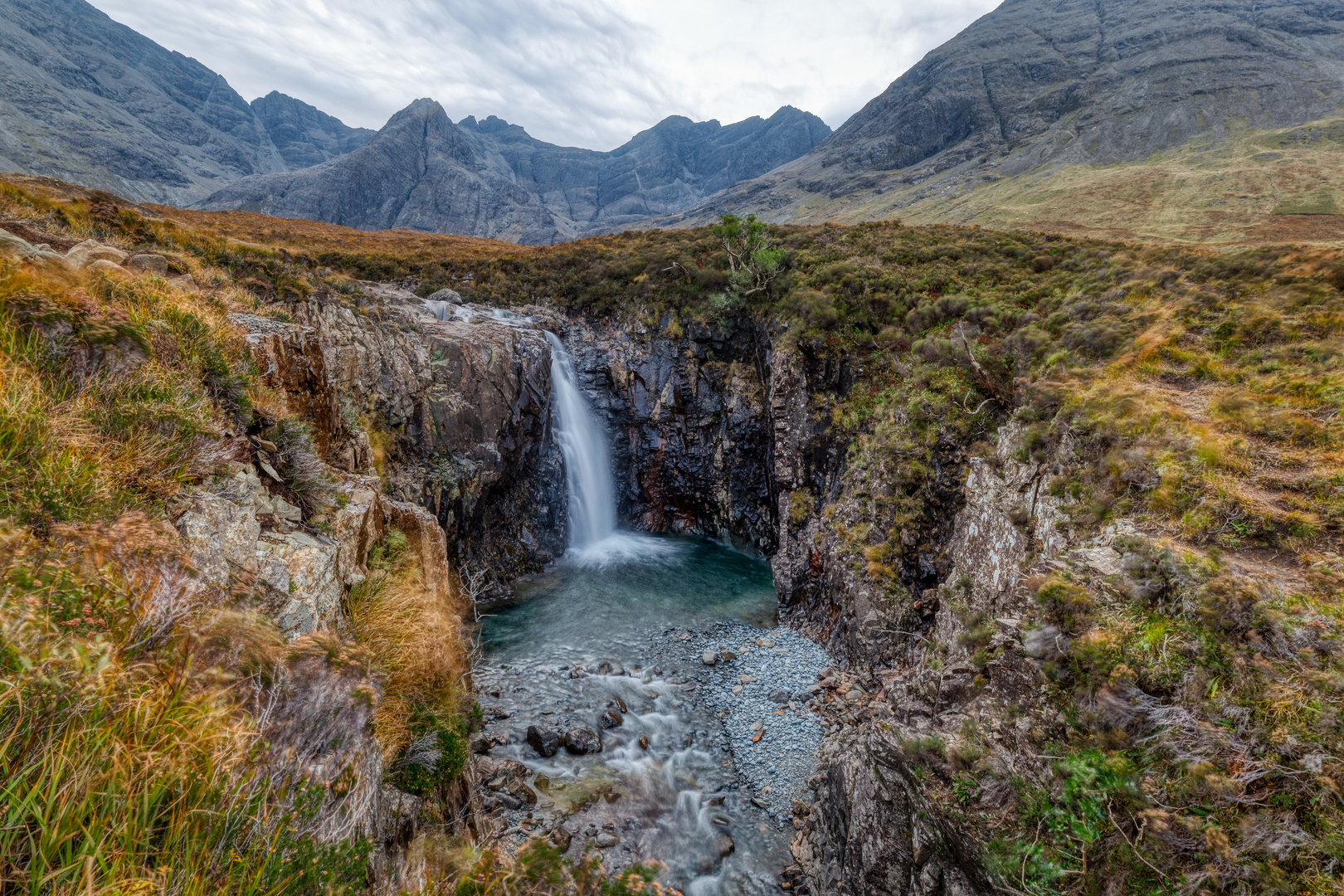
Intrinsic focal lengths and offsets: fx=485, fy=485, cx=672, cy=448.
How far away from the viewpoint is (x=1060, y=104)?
95.9m

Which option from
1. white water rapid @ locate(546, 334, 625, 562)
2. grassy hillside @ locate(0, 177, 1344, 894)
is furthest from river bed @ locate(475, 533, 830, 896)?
white water rapid @ locate(546, 334, 625, 562)

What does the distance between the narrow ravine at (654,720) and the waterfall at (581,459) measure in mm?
3917

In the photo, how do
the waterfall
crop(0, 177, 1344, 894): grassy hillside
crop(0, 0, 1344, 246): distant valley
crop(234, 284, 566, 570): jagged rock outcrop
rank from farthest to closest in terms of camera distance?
crop(0, 0, 1344, 246): distant valley, the waterfall, crop(234, 284, 566, 570): jagged rock outcrop, crop(0, 177, 1344, 894): grassy hillside

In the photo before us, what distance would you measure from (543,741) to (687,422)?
1680 cm

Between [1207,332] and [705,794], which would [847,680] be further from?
[1207,332]

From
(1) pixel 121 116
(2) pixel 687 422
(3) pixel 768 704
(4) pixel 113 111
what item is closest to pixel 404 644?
(3) pixel 768 704

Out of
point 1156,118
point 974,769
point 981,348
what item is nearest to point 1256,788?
point 974,769

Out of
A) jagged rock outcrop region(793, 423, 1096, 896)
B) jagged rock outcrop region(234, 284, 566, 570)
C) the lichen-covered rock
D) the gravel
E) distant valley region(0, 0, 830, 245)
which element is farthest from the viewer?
distant valley region(0, 0, 830, 245)

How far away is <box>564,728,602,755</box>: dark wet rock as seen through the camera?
10.7 m

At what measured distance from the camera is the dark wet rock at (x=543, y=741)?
10570mm

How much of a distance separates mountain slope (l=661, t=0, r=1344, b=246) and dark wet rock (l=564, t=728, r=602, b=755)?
61.5 meters

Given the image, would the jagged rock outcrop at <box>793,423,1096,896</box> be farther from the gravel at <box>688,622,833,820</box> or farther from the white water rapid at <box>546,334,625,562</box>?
the white water rapid at <box>546,334,625,562</box>

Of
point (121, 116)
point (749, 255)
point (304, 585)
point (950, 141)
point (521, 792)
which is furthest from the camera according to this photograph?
point (121, 116)

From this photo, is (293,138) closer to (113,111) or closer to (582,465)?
(113,111)
